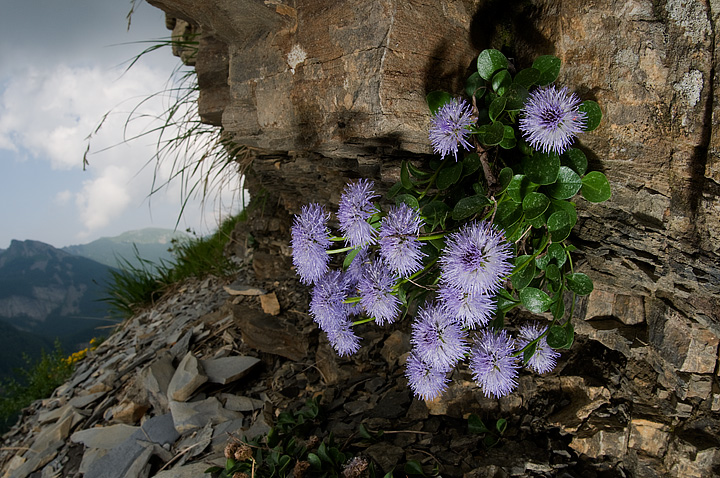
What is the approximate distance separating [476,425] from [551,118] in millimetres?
1046

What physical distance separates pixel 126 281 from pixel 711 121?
4839 mm

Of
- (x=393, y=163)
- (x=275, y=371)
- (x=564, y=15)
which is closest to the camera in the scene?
(x=564, y=15)

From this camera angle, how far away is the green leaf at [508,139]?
1.17 m

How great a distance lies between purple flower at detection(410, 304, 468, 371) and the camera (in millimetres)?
1211

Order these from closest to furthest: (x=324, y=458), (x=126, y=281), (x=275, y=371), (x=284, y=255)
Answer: (x=324, y=458) < (x=275, y=371) < (x=284, y=255) < (x=126, y=281)

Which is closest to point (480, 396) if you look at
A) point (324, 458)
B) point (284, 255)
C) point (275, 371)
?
point (324, 458)

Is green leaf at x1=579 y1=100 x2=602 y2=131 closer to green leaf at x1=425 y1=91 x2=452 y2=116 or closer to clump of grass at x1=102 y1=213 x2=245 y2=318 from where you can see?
green leaf at x1=425 y1=91 x2=452 y2=116

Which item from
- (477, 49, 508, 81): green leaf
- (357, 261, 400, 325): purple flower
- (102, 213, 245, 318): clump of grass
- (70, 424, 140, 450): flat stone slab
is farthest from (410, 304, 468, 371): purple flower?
(102, 213, 245, 318): clump of grass

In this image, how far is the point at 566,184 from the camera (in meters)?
1.14

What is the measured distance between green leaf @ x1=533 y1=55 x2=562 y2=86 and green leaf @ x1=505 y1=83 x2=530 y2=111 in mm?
69

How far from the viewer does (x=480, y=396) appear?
5.39 feet

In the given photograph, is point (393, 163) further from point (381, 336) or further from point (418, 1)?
point (381, 336)

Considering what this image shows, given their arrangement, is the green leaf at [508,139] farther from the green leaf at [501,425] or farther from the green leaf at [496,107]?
the green leaf at [501,425]

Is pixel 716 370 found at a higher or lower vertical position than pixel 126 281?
lower
